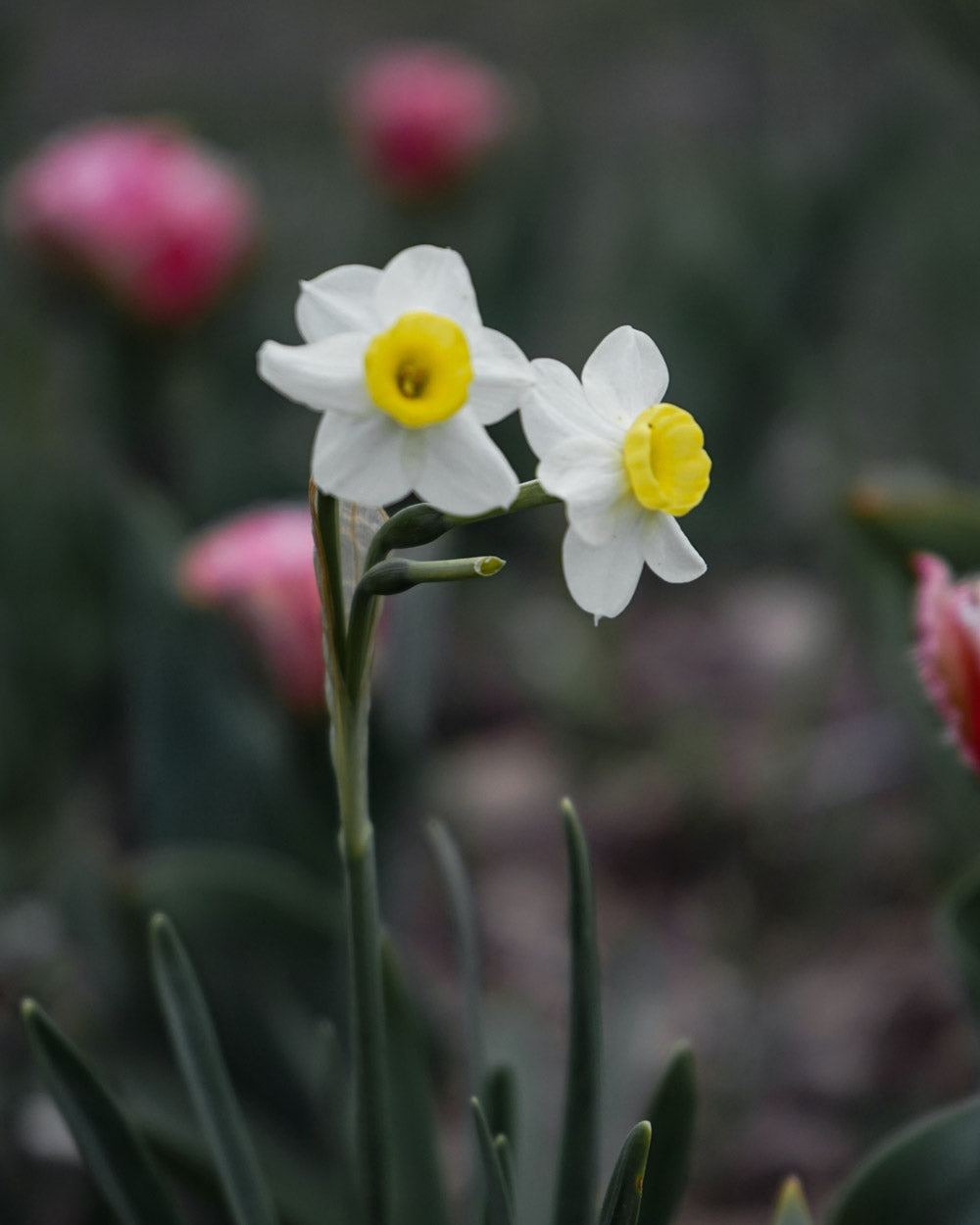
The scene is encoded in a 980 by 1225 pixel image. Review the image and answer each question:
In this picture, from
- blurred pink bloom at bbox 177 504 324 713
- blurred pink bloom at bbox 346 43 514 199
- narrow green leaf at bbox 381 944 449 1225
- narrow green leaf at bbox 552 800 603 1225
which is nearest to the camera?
narrow green leaf at bbox 552 800 603 1225

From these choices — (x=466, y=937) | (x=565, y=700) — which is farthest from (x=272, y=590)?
(x=565, y=700)

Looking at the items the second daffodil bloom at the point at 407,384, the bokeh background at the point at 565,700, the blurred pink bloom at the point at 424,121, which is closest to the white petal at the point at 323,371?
the second daffodil bloom at the point at 407,384

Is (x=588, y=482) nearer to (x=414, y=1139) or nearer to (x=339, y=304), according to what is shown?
(x=339, y=304)

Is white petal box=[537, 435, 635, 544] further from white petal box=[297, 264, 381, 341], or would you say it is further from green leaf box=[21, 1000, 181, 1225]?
green leaf box=[21, 1000, 181, 1225]

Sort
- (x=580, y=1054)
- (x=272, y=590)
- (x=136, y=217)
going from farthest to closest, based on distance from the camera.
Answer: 1. (x=136, y=217)
2. (x=272, y=590)
3. (x=580, y=1054)

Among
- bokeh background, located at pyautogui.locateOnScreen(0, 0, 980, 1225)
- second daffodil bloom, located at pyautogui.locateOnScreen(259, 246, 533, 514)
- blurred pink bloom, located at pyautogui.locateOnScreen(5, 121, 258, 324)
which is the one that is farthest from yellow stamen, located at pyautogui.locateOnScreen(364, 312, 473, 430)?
blurred pink bloom, located at pyautogui.locateOnScreen(5, 121, 258, 324)

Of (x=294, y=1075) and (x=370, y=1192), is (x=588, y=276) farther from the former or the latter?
(x=370, y=1192)
